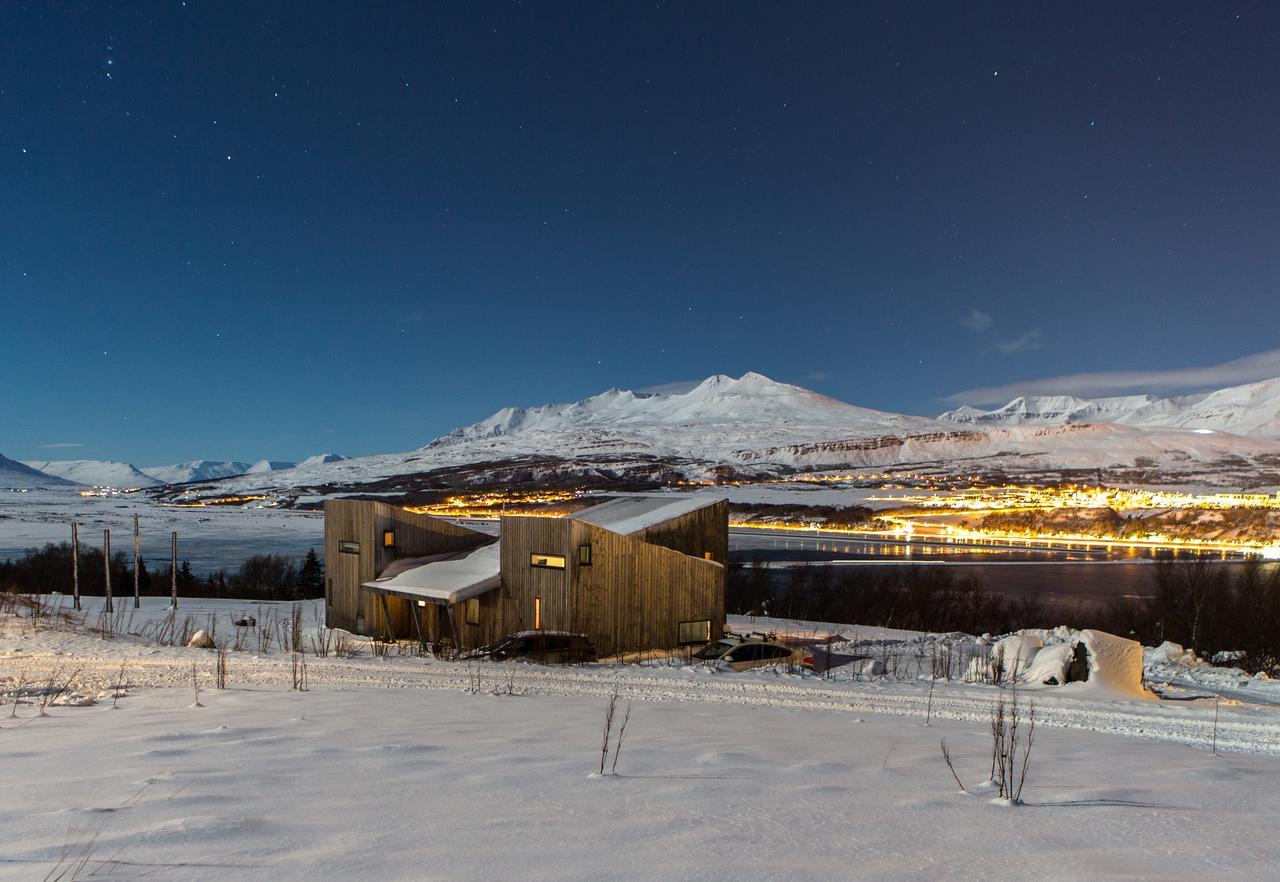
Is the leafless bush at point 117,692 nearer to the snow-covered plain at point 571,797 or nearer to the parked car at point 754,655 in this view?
the snow-covered plain at point 571,797

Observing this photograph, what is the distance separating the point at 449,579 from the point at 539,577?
2.90m

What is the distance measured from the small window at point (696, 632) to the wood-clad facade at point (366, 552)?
8976mm

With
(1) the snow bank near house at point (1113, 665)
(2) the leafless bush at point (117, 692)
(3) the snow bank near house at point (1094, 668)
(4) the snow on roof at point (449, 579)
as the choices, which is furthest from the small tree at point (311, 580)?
(1) the snow bank near house at point (1113, 665)

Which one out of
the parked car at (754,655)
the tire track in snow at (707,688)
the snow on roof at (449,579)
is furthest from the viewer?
the snow on roof at (449,579)

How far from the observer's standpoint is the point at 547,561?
19.2 meters

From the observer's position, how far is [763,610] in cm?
3456

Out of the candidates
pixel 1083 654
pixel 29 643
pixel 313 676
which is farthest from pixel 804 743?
pixel 29 643

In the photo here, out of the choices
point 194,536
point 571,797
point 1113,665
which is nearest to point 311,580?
point 194,536

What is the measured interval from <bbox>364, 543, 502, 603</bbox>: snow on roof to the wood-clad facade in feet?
3.95

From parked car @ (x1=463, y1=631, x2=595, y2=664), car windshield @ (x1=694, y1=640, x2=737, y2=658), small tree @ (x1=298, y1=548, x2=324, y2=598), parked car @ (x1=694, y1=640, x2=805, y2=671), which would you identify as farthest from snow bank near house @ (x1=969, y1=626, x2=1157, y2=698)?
small tree @ (x1=298, y1=548, x2=324, y2=598)

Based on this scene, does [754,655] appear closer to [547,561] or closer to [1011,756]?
[547,561]

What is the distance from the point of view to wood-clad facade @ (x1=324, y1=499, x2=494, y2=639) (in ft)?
76.5

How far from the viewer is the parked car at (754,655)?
53.1 feet

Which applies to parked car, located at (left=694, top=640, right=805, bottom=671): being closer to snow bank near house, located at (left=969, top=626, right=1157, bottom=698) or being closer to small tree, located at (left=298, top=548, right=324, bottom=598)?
snow bank near house, located at (left=969, top=626, right=1157, bottom=698)
